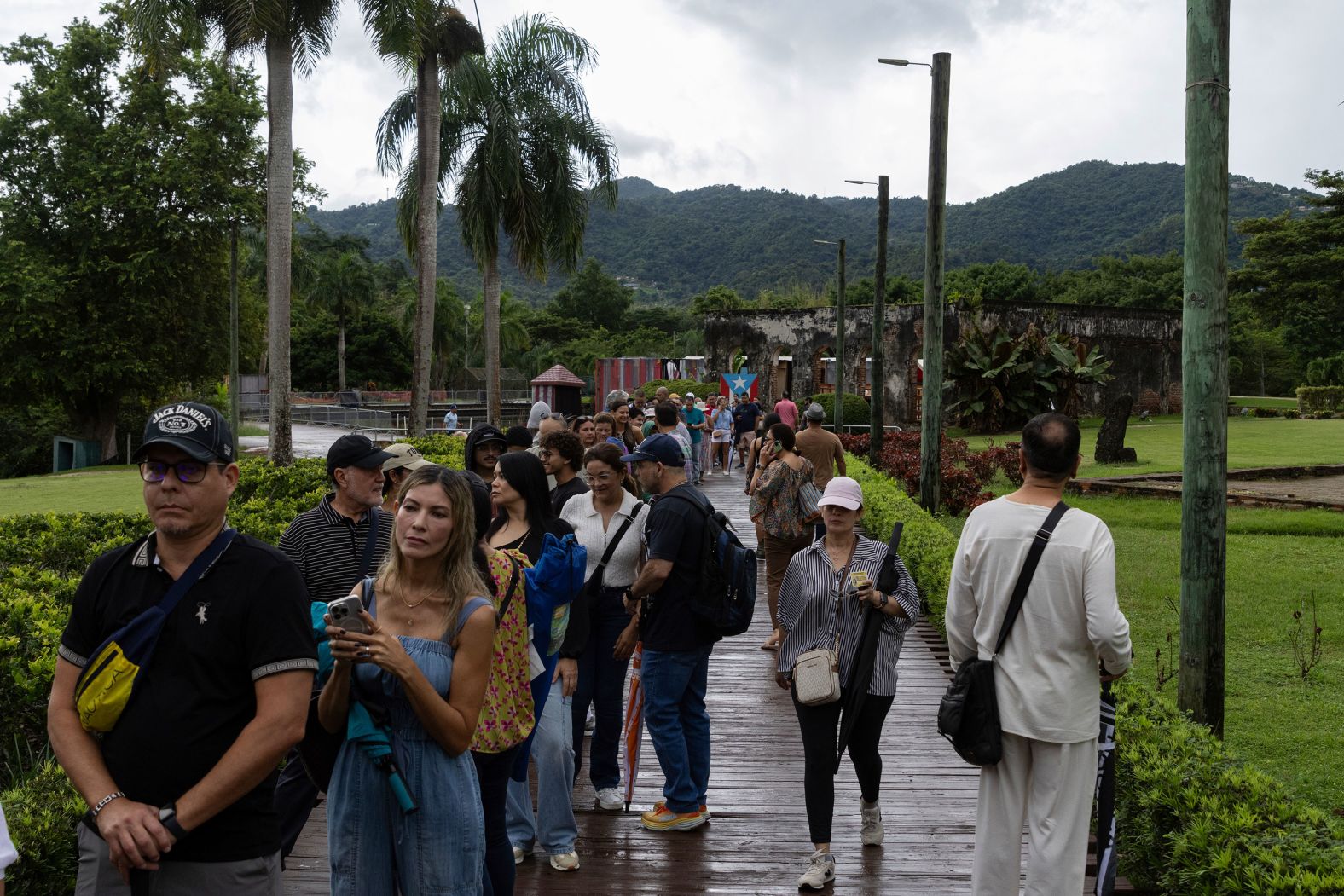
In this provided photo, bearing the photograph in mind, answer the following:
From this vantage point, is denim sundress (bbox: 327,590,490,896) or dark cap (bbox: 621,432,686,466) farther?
dark cap (bbox: 621,432,686,466)

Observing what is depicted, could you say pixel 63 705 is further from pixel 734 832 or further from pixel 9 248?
pixel 9 248

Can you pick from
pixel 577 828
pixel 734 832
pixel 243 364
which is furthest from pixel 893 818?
pixel 243 364

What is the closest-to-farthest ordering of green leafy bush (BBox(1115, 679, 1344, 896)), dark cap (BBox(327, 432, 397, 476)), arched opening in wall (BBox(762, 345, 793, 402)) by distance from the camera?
green leafy bush (BBox(1115, 679, 1344, 896)) → dark cap (BBox(327, 432, 397, 476)) → arched opening in wall (BBox(762, 345, 793, 402))

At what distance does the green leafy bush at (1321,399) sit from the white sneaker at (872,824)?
1783 inches

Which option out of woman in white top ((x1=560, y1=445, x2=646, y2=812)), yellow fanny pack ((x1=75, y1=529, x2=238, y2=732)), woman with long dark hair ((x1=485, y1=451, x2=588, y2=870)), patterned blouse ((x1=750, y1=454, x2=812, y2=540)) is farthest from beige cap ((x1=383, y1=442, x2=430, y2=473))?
patterned blouse ((x1=750, y1=454, x2=812, y2=540))

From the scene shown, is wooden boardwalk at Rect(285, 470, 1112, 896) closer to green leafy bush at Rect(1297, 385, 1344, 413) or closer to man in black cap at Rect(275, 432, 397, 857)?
man in black cap at Rect(275, 432, 397, 857)

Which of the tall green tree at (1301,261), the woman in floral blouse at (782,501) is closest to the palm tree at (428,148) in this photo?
the woman in floral blouse at (782,501)

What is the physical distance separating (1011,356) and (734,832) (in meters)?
31.3

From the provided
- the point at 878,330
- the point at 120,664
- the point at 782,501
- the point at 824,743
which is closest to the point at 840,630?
the point at 824,743

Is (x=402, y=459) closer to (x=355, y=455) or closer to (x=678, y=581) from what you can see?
(x=355, y=455)

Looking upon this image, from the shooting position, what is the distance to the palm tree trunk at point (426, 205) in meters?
24.5

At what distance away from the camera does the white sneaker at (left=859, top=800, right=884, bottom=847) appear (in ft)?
18.4

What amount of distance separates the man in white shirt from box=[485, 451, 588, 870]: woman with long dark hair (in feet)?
6.06

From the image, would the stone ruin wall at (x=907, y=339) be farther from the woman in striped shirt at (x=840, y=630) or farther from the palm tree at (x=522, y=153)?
the woman in striped shirt at (x=840, y=630)
